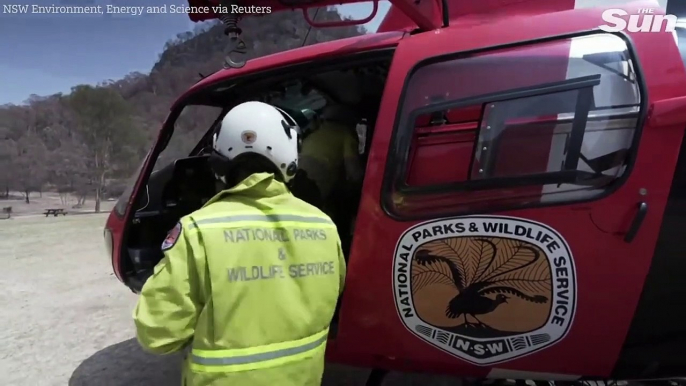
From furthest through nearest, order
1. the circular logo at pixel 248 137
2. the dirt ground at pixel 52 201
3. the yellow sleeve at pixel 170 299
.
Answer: the dirt ground at pixel 52 201 < the circular logo at pixel 248 137 < the yellow sleeve at pixel 170 299

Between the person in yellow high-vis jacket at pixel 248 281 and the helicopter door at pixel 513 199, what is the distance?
0.44 metres

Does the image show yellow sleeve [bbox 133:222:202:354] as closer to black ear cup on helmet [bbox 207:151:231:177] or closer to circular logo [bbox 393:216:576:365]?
black ear cup on helmet [bbox 207:151:231:177]

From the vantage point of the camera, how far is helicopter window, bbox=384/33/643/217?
202 cm

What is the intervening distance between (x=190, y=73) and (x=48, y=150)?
1300cm

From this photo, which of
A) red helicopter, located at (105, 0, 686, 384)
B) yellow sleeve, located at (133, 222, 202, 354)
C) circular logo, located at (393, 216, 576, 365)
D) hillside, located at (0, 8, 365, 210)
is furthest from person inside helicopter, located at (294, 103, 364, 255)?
hillside, located at (0, 8, 365, 210)

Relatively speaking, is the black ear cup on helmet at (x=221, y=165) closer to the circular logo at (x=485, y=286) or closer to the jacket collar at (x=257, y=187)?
the jacket collar at (x=257, y=187)

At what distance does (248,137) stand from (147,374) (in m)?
2.73

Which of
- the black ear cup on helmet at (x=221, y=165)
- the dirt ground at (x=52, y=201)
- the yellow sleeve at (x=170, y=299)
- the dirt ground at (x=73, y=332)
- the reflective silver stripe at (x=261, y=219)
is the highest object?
the black ear cup on helmet at (x=221, y=165)

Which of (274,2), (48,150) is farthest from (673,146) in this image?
(48,150)

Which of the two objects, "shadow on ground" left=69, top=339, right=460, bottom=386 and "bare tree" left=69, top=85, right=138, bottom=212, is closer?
"shadow on ground" left=69, top=339, right=460, bottom=386

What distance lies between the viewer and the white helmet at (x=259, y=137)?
6.11ft

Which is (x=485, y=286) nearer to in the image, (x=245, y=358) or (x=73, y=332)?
(x=245, y=358)

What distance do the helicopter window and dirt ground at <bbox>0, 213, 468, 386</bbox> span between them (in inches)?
76.3

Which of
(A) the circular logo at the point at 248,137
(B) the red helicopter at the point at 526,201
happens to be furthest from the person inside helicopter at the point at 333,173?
(A) the circular logo at the point at 248,137
